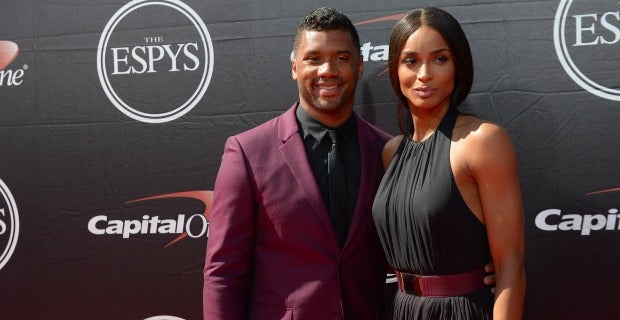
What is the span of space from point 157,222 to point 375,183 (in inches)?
46.5

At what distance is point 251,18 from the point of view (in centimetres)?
301

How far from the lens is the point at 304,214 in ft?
7.41

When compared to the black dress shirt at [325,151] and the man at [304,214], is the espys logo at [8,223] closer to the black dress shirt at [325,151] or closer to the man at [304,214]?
the man at [304,214]

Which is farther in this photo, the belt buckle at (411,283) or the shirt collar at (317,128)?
the shirt collar at (317,128)

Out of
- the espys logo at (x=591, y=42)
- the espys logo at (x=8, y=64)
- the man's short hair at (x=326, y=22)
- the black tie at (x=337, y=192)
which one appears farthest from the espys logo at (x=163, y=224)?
the espys logo at (x=591, y=42)

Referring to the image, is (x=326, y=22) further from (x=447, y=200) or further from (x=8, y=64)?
(x=8, y=64)

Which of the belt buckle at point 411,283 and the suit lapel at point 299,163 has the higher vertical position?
the suit lapel at point 299,163

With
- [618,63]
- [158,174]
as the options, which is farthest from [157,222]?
[618,63]

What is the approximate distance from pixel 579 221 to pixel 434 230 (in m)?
0.98

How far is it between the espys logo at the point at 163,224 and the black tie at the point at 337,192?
0.89m

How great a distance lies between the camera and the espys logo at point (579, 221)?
8.95 feet

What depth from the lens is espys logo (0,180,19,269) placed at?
3.26 metres

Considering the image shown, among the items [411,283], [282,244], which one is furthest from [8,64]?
[411,283]

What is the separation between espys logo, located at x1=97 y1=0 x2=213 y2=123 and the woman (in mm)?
1117
